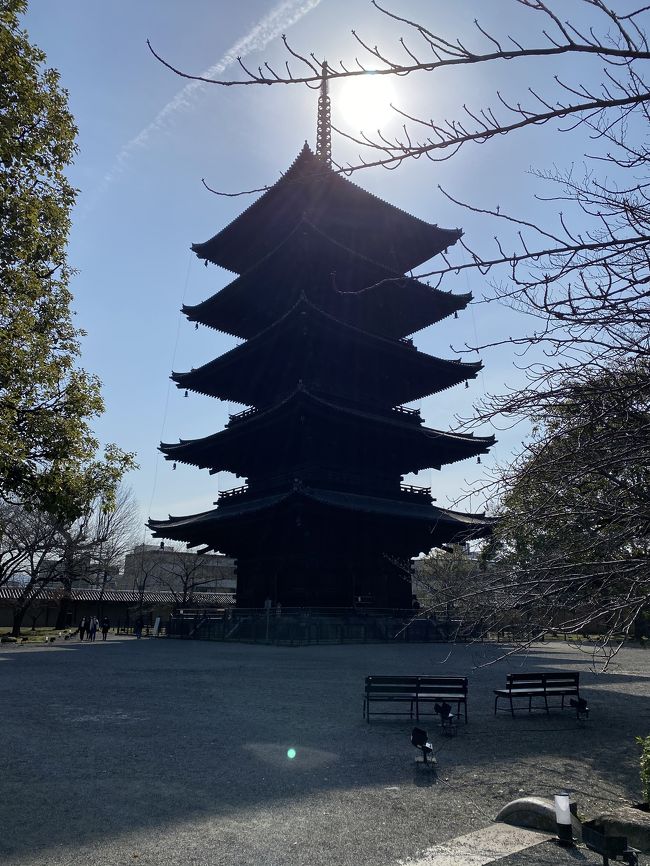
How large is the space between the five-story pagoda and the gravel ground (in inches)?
532

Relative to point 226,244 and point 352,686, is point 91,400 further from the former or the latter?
point 226,244

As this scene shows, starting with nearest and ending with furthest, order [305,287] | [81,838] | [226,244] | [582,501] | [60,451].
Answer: [81,838] < [582,501] < [60,451] < [305,287] < [226,244]

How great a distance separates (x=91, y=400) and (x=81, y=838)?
28.0 feet

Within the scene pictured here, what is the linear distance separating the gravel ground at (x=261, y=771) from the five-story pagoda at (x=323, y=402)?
13.5m

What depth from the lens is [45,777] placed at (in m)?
5.95

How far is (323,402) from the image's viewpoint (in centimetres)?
2478

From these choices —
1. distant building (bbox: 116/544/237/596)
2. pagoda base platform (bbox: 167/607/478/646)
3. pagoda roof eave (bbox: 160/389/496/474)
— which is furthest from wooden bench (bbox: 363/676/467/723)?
distant building (bbox: 116/544/237/596)

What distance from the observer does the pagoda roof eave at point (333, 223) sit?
95.8 ft

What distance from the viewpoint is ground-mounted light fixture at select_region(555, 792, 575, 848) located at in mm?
4680

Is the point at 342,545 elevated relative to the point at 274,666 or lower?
elevated

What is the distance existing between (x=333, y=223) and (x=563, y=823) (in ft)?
95.9

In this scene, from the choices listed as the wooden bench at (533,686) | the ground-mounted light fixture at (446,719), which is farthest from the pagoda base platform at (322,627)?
the ground-mounted light fixture at (446,719)

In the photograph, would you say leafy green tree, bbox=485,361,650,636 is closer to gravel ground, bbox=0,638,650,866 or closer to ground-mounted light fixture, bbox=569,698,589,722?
gravel ground, bbox=0,638,650,866

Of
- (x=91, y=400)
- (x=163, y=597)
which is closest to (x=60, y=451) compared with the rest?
(x=91, y=400)
